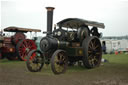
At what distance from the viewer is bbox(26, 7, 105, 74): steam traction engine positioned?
594cm

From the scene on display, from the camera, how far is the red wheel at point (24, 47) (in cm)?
977

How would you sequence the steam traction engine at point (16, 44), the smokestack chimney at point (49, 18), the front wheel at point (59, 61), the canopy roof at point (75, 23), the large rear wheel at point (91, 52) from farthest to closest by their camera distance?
the steam traction engine at point (16, 44)
the canopy roof at point (75, 23)
the large rear wheel at point (91, 52)
the smokestack chimney at point (49, 18)
the front wheel at point (59, 61)

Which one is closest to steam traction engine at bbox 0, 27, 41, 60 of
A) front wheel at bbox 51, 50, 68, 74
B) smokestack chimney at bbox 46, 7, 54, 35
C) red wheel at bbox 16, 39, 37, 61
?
red wheel at bbox 16, 39, 37, 61

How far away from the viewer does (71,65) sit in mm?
7711

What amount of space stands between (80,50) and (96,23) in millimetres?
1549

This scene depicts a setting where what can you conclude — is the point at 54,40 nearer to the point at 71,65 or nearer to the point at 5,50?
the point at 71,65

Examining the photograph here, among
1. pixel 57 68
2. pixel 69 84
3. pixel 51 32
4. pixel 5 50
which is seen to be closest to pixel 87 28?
pixel 51 32

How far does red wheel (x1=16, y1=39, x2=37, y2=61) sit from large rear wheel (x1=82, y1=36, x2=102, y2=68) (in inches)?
165

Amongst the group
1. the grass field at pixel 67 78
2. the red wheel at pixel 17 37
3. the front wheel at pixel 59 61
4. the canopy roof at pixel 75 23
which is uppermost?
the canopy roof at pixel 75 23

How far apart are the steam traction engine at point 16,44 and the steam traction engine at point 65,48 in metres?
3.32

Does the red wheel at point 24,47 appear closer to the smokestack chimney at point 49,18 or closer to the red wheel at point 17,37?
the red wheel at point 17,37

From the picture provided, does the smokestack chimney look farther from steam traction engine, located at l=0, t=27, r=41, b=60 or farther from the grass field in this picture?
steam traction engine, located at l=0, t=27, r=41, b=60

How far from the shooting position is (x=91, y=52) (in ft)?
22.8

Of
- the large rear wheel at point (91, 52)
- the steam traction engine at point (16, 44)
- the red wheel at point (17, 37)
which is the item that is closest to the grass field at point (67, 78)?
the large rear wheel at point (91, 52)
